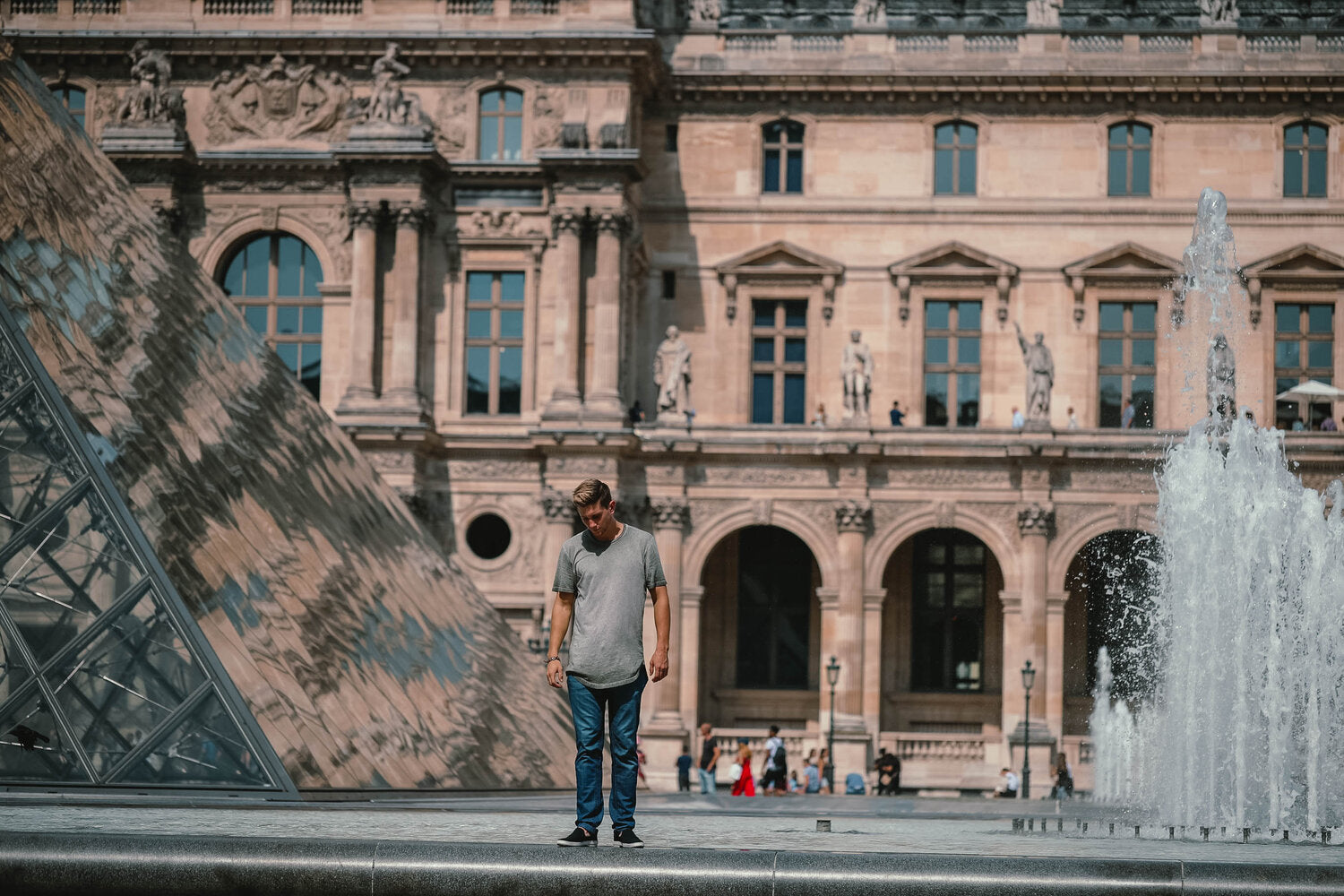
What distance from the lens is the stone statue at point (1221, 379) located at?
2933 centimetres

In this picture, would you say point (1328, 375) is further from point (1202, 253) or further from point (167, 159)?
point (167, 159)

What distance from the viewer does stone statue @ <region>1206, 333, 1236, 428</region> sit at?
2933cm

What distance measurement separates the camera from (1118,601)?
40.7 meters

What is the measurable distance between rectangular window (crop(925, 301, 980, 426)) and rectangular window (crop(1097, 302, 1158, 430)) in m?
2.49

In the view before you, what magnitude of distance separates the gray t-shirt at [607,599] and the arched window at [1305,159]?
34524 mm


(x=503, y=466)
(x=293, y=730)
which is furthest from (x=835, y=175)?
(x=293, y=730)

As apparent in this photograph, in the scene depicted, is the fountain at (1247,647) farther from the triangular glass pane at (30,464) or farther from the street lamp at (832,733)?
the street lamp at (832,733)

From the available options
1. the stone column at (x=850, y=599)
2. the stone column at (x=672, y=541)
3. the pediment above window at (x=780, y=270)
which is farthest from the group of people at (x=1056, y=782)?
the pediment above window at (x=780, y=270)

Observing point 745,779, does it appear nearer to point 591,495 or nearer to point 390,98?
point 390,98

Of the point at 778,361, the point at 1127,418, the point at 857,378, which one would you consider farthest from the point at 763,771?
the point at 1127,418

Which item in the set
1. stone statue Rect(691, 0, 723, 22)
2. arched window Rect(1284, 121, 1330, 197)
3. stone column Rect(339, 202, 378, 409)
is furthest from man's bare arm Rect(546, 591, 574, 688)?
arched window Rect(1284, 121, 1330, 197)

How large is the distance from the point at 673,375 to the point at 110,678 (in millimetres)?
26909

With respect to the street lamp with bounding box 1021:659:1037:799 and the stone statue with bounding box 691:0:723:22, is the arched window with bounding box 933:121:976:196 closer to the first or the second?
the stone statue with bounding box 691:0:723:22

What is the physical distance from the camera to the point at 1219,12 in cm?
4053
